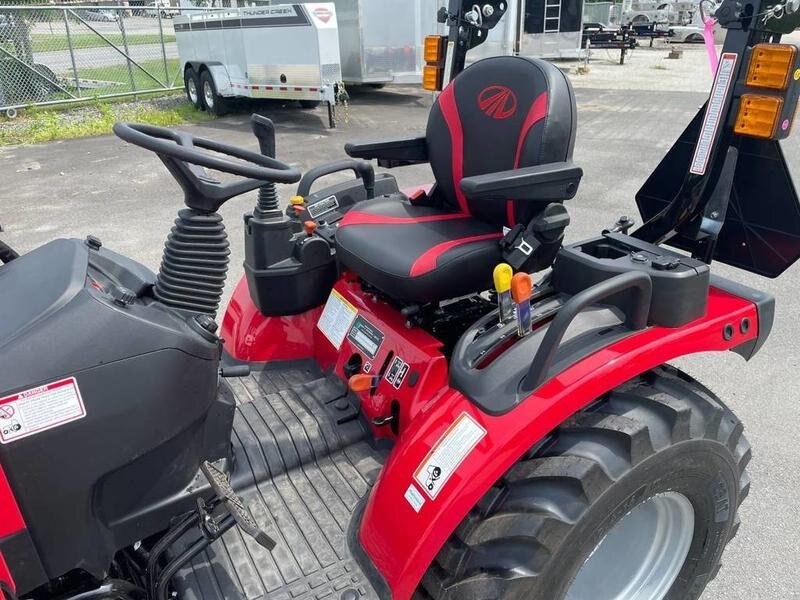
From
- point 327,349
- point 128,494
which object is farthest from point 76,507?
point 327,349

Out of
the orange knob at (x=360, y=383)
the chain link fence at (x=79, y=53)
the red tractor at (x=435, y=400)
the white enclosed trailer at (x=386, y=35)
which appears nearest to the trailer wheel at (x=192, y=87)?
the chain link fence at (x=79, y=53)

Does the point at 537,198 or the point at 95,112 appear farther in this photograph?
the point at 95,112

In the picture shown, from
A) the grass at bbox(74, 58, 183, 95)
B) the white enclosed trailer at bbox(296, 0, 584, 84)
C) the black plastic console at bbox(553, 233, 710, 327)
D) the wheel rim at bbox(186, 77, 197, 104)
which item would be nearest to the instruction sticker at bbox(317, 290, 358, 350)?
the black plastic console at bbox(553, 233, 710, 327)

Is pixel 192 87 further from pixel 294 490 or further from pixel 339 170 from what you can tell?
pixel 294 490

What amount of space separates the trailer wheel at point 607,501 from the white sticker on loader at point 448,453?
12 centimetres

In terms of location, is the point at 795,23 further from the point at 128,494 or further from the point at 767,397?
the point at 128,494

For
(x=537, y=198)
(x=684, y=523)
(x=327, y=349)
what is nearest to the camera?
(x=684, y=523)

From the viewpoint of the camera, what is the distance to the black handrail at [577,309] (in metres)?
1.39

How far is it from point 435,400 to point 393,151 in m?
1.27

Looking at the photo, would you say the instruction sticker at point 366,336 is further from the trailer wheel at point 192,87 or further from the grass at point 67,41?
the grass at point 67,41

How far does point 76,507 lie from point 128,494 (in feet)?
0.43

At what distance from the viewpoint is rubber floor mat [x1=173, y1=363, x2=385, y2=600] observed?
1597 mm

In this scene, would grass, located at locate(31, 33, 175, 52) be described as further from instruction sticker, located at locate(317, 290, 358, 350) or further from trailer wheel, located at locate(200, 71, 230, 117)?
instruction sticker, located at locate(317, 290, 358, 350)

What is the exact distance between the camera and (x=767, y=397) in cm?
287
